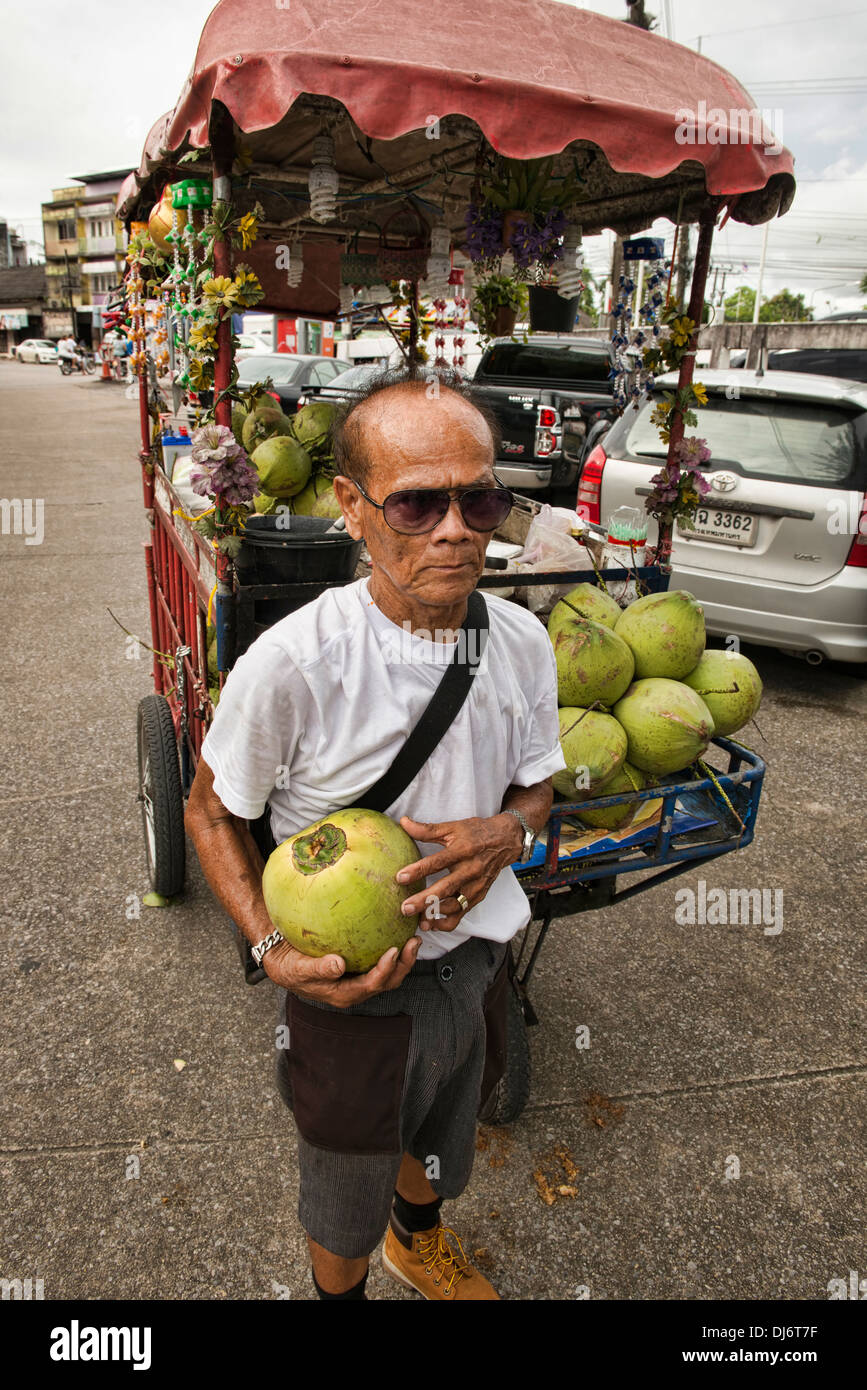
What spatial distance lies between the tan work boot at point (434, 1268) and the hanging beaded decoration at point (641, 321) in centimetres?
306

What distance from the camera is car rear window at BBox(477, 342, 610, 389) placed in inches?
408

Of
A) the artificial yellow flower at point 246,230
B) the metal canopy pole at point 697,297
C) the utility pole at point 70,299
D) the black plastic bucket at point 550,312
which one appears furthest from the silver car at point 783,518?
the utility pole at point 70,299

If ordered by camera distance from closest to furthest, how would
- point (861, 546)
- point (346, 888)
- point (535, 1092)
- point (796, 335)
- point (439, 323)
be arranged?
1. point (346, 888)
2. point (535, 1092)
3. point (439, 323)
4. point (861, 546)
5. point (796, 335)

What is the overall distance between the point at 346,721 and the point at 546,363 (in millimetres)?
9913

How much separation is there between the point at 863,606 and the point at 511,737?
432cm

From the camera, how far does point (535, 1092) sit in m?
2.84

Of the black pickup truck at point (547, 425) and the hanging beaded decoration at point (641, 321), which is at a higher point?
the hanging beaded decoration at point (641, 321)

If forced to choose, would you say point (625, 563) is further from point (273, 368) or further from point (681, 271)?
point (273, 368)

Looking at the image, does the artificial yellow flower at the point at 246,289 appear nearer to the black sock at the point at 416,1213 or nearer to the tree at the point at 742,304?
the black sock at the point at 416,1213

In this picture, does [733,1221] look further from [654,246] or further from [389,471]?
[654,246]

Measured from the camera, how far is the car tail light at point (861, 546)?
520 centimetres

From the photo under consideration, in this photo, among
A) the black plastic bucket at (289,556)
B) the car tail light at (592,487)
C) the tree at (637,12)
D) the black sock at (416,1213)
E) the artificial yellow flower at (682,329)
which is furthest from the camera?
the tree at (637,12)

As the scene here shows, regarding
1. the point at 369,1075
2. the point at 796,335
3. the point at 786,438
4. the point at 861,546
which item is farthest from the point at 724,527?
the point at 796,335
